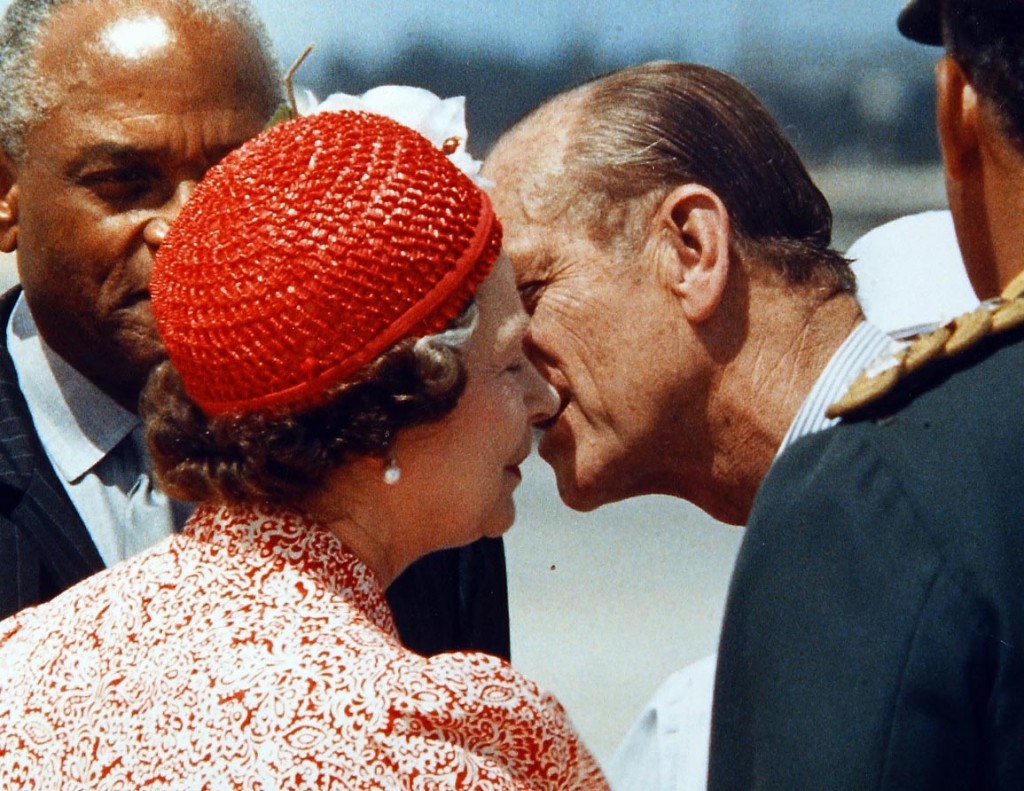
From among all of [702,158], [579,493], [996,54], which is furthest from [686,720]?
[996,54]

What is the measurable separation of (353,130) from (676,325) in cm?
91

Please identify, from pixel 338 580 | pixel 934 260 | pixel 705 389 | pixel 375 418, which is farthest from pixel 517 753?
pixel 934 260

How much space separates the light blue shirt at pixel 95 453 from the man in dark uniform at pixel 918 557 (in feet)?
4.86

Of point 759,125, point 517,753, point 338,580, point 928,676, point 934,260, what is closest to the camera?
point 928,676

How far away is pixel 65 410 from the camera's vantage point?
8.84 feet

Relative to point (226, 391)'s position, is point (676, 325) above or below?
below

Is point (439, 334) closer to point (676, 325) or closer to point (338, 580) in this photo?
point (338, 580)

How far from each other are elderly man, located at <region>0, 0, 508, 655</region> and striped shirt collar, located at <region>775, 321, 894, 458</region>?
78 centimetres

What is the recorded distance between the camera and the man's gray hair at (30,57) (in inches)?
107

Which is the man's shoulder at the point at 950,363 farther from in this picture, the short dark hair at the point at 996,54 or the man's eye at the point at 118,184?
the man's eye at the point at 118,184

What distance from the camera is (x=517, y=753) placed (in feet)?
5.42

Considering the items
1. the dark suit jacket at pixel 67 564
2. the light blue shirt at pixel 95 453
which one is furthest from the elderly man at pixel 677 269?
the light blue shirt at pixel 95 453

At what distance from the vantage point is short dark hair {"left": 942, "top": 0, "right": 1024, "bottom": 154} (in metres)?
1.32

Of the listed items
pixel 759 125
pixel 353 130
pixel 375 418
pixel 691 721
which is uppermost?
pixel 353 130
